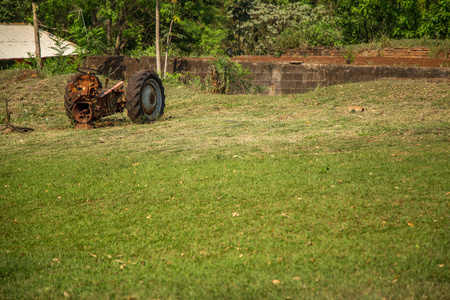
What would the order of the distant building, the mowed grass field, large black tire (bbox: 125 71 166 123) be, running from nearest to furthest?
the mowed grass field < large black tire (bbox: 125 71 166 123) < the distant building

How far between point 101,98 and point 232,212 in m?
6.25

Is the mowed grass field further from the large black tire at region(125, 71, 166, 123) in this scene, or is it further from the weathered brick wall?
the weathered brick wall

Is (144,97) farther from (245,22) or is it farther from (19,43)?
(245,22)

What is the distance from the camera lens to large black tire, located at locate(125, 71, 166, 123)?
10469 mm

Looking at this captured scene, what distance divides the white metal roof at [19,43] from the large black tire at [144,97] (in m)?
16.7

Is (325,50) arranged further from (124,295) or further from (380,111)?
(124,295)

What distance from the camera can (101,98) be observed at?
996cm

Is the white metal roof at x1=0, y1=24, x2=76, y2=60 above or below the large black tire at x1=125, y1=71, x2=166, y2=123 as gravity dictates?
above

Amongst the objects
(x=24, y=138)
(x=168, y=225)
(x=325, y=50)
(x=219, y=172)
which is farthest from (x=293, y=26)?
(x=168, y=225)

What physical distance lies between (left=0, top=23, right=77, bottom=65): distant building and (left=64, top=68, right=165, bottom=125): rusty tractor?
55.7ft

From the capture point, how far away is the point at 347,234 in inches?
158

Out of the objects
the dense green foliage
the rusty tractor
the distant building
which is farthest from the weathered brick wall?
the distant building

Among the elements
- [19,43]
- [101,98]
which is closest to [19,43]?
[19,43]

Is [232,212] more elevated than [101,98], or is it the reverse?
[101,98]
